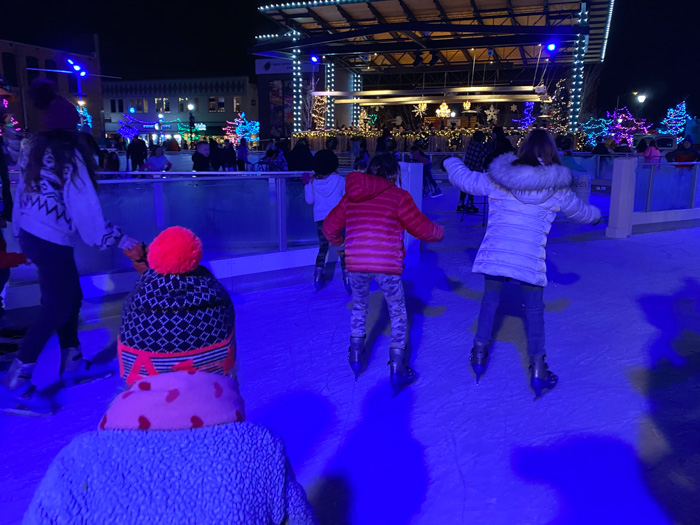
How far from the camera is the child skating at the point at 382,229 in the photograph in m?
3.12

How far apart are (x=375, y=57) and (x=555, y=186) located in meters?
26.6

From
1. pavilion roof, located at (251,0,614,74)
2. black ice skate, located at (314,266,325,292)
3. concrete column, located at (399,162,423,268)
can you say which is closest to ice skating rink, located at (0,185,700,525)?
black ice skate, located at (314,266,325,292)

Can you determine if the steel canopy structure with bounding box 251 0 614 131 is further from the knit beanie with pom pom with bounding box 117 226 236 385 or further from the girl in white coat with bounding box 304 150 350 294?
the knit beanie with pom pom with bounding box 117 226 236 385

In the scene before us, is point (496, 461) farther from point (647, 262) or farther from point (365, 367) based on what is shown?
point (647, 262)

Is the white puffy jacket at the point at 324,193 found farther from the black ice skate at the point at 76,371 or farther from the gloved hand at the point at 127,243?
the gloved hand at the point at 127,243

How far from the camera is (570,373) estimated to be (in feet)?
11.6

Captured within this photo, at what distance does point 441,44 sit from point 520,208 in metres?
20.5

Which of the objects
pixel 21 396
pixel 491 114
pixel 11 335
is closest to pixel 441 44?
pixel 491 114

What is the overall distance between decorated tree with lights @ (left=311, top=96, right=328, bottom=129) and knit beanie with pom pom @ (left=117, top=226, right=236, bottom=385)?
25.1 metres

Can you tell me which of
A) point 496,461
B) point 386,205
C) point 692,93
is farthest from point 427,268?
point 692,93

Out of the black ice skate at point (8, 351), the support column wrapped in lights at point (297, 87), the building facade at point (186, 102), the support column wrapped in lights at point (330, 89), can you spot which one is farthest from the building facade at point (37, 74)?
the black ice skate at point (8, 351)

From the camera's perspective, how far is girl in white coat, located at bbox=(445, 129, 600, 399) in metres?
2.95

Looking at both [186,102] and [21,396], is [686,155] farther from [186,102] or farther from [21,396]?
[186,102]

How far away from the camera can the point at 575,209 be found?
3049mm
